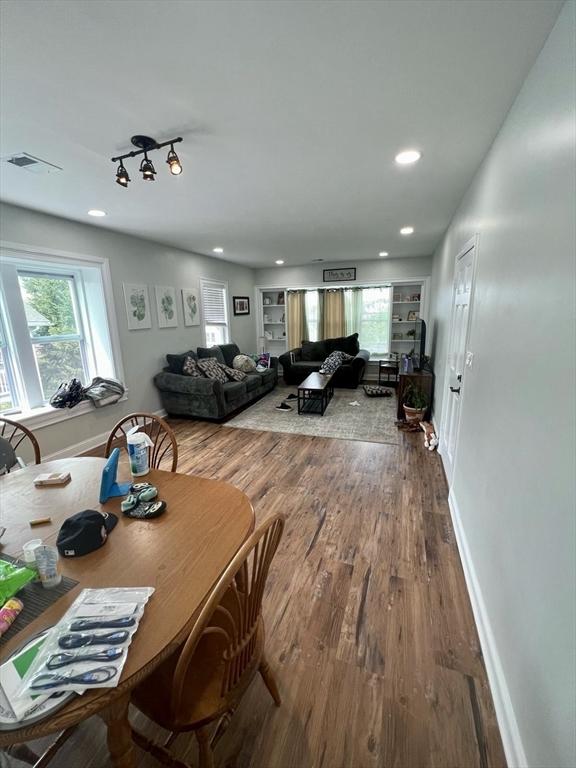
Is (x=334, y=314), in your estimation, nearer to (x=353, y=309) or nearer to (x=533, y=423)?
(x=353, y=309)

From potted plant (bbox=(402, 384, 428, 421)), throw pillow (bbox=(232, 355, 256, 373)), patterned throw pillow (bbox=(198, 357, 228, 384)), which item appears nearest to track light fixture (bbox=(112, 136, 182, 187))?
patterned throw pillow (bbox=(198, 357, 228, 384))

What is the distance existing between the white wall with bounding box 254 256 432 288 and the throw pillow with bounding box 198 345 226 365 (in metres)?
2.54

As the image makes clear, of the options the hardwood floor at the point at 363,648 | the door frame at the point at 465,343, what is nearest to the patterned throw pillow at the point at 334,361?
the door frame at the point at 465,343

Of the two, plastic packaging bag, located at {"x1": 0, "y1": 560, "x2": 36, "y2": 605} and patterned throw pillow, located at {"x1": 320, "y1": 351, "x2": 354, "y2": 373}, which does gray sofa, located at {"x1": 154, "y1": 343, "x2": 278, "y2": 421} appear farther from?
plastic packaging bag, located at {"x1": 0, "y1": 560, "x2": 36, "y2": 605}

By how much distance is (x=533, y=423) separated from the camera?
3.60 feet

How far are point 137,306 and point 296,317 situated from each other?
146 inches

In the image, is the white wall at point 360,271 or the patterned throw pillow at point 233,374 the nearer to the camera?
the patterned throw pillow at point 233,374

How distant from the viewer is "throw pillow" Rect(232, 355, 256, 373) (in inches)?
222

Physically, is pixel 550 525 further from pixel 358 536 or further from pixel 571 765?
pixel 358 536

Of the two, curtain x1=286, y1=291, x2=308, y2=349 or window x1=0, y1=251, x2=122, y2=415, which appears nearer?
window x1=0, y1=251, x2=122, y2=415

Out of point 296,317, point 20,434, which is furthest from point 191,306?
point 20,434

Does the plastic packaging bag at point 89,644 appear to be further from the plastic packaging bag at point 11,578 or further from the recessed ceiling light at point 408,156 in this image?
the recessed ceiling light at point 408,156

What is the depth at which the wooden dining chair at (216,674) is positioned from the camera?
84 centimetres

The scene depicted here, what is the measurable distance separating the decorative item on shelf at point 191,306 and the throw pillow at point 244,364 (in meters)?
0.93
